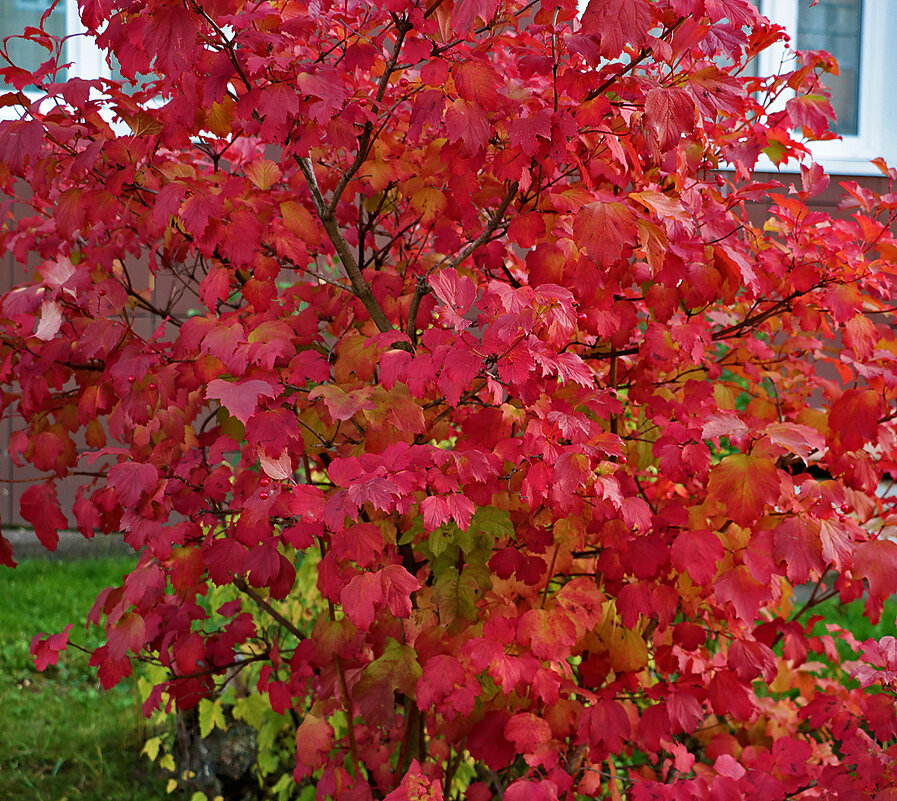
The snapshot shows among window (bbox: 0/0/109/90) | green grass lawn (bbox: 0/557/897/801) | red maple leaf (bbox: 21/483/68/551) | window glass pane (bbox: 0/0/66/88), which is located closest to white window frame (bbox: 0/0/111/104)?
window (bbox: 0/0/109/90)

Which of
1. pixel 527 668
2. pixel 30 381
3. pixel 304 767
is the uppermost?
pixel 30 381

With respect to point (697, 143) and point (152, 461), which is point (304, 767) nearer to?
point (152, 461)

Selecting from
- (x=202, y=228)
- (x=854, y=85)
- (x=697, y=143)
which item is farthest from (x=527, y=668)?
(x=854, y=85)

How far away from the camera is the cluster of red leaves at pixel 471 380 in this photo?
4.86ft

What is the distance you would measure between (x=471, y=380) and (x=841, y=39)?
5.59 metres

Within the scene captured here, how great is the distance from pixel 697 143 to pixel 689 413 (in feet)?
2.04

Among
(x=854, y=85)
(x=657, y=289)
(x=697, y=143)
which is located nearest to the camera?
(x=657, y=289)

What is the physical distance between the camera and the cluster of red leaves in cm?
148

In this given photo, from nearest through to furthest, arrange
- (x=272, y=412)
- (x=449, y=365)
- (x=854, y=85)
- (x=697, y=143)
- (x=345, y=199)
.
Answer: (x=449, y=365) < (x=272, y=412) < (x=697, y=143) < (x=345, y=199) < (x=854, y=85)

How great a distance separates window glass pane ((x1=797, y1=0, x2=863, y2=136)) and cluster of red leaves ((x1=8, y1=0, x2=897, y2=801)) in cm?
425

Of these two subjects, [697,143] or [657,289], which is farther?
[697,143]

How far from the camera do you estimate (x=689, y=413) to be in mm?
1990

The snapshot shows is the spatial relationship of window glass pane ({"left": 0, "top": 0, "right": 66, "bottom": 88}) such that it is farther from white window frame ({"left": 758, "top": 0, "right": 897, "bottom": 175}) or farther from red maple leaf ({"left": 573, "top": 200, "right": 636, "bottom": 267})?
red maple leaf ({"left": 573, "top": 200, "right": 636, "bottom": 267})

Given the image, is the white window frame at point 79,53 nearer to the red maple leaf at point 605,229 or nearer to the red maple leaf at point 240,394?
the red maple leaf at point 240,394
